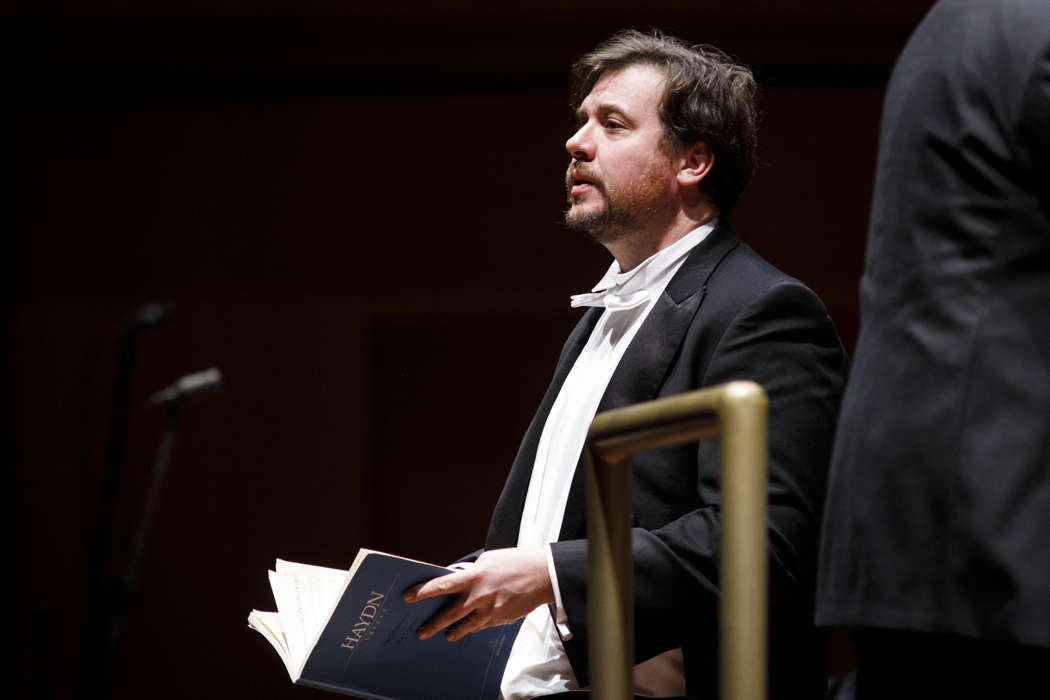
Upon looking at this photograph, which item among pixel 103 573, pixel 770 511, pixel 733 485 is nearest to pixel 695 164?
pixel 770 511

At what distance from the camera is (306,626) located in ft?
5.98

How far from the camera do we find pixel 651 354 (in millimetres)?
1939

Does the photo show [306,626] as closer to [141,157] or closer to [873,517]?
[873,517]

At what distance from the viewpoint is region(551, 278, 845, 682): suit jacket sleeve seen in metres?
1.72

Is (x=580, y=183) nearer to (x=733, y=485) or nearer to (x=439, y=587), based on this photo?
(x=439, y=587)

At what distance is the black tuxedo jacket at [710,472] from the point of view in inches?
67.7

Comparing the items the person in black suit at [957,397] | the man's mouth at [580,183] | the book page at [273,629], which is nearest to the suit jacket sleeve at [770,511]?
the book page at [273,629]

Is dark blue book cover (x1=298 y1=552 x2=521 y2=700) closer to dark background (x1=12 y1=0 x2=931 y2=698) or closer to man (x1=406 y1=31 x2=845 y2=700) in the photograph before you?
man (x1=406 y1=31 x2=845 y2=700)

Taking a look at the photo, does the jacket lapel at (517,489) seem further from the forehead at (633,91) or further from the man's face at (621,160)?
the forehead at (633,91)

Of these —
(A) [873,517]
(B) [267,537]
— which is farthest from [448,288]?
(A) [873,517]

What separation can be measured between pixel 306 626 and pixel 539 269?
237 cm

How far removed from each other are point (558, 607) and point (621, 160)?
0.84 m

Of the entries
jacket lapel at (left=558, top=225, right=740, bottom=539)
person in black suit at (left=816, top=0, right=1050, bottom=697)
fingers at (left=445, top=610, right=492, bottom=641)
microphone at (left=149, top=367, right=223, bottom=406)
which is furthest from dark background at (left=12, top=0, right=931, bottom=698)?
person in black suit at (left=816, top=0, right=1050, bottom=697)

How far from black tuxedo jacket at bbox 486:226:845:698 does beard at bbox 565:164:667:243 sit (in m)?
0.19
